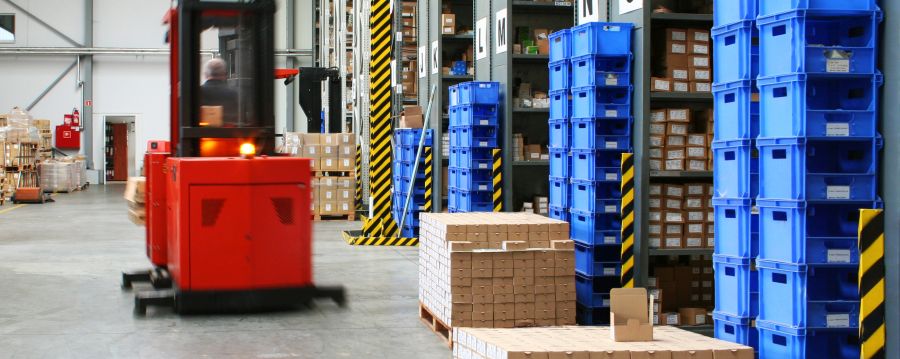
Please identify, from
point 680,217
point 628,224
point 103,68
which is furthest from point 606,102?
point 103,68

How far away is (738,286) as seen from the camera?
5773 millimetres

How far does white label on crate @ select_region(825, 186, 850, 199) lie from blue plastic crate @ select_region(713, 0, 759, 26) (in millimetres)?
1127

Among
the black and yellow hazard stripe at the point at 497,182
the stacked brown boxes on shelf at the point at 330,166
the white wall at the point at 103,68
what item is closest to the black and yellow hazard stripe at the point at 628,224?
the black and yellow hazard stripe at the point at 497,182

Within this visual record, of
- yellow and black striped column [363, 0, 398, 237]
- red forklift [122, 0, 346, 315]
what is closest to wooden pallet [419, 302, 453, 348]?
red forklift [122, 0, 346, 315]

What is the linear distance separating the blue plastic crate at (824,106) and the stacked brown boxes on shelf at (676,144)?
100 inches

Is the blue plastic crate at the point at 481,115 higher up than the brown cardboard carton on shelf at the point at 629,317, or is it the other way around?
the blue plastic crate at the point at 481,115

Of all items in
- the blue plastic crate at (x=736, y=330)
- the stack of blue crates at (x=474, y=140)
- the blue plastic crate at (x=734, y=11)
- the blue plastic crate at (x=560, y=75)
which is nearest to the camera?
the blue plastic crate at (x=734, y=11)

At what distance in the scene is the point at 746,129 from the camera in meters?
5.70

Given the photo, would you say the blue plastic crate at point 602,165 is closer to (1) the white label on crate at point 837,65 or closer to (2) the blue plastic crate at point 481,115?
(1) the white label on crate at point 837,65

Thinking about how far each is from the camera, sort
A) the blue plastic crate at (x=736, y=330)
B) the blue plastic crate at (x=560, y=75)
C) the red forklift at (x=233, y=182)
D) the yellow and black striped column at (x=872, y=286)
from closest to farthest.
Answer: the yellow and black striped column at (x=872, y=286), the blue plastic crate at (x=736, y=330), the red forklift at (x=233, y=182), the blue plastic crate at (x=560, y=75)

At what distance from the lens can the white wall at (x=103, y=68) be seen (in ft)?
106

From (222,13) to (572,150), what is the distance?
10.2 ft

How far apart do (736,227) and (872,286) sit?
0.94 metres

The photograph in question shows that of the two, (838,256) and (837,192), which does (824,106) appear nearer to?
(837,192)
